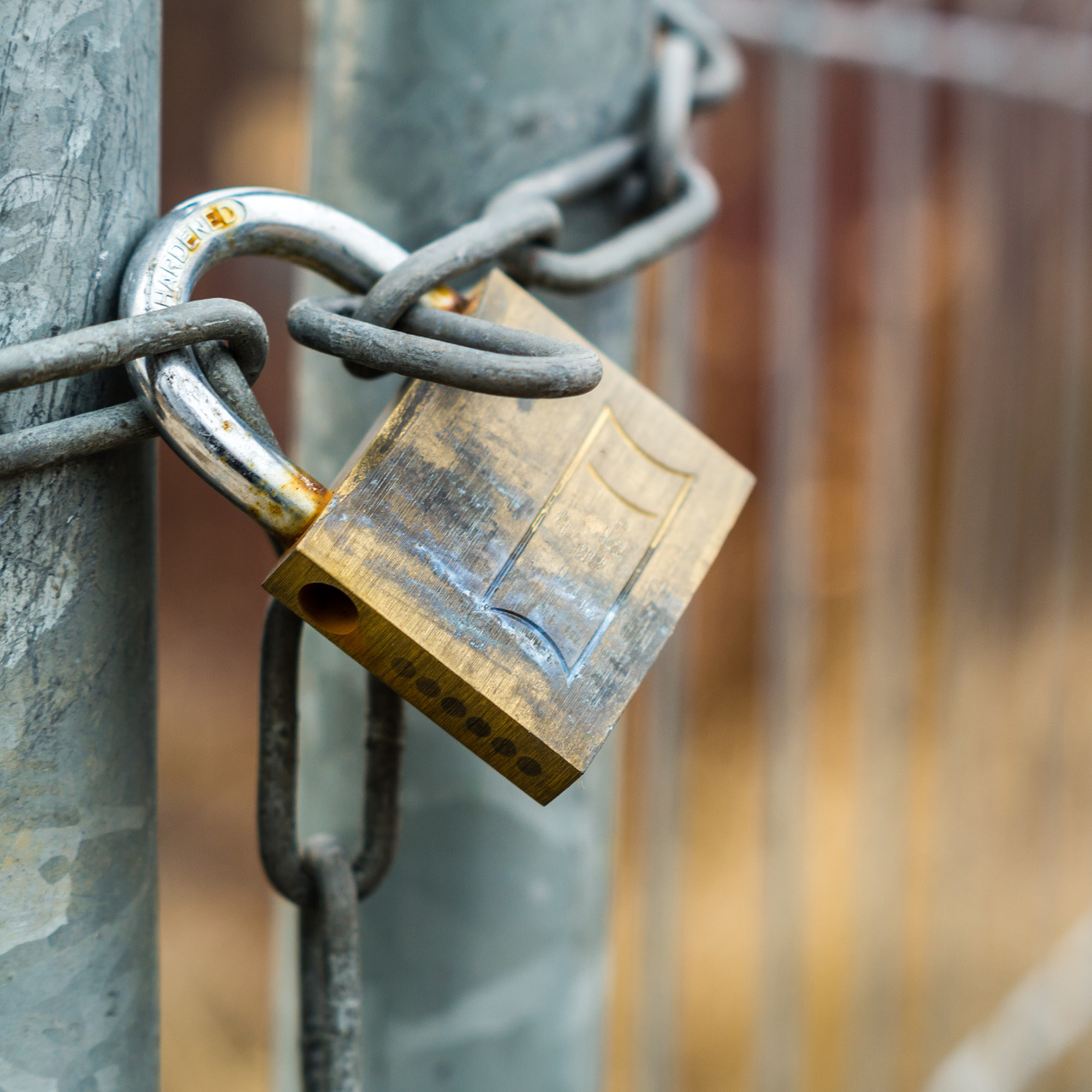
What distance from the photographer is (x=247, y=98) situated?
1014 millimetres

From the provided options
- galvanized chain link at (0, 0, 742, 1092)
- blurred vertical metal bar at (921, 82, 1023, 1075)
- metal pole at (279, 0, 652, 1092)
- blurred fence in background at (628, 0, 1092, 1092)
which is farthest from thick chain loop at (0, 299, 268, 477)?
blurred vertical metal bar at (921, 82, 1023, 1075)

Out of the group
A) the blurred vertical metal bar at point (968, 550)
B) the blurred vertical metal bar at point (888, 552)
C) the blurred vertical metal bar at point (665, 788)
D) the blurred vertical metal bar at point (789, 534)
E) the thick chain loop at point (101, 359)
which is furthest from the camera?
the blurred vertical metal bar at point (968, 550)

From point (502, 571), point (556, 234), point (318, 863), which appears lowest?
point (318, 863)

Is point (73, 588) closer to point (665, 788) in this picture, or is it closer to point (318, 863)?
point (318, 863)

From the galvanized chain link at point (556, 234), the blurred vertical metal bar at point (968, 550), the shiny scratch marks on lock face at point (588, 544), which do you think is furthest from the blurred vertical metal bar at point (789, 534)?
the shiny scratch marks on lock face at point (588, 544)

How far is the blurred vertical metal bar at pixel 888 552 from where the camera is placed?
1385 mm

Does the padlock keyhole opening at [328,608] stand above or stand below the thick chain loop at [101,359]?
below

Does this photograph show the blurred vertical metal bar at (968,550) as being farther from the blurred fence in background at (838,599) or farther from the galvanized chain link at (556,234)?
the galvanized chain link at (556,234)

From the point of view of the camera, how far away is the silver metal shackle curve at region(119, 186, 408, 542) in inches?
10.2

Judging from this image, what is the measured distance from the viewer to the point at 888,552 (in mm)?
1411

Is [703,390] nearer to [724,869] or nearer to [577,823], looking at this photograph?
[724,869]

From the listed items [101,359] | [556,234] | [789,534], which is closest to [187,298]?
[101,359]

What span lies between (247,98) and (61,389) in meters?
0.88

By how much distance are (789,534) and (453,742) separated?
904 mm
